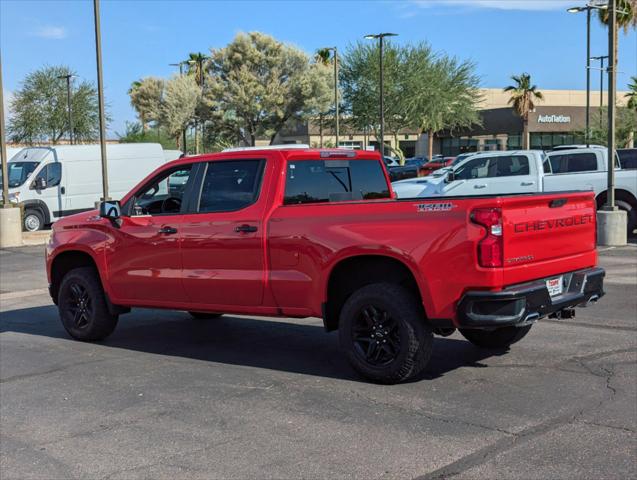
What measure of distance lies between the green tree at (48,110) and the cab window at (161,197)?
50.8 m

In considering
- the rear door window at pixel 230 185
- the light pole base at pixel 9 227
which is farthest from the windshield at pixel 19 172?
the rear door window at pixel 230 185

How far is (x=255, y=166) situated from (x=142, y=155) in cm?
1949

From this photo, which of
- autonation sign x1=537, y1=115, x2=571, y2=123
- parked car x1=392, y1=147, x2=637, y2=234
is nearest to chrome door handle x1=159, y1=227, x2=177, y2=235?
parked car x1=392, y1=147, x2=637, y2=234

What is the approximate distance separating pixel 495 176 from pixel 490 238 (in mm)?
13106

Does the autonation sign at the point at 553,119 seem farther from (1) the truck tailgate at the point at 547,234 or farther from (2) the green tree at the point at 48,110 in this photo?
(1) the truck tailgate at the point at 547,234

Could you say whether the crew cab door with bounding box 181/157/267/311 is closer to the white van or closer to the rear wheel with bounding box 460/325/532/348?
the rear wheel with bounding box 460/325/532/348

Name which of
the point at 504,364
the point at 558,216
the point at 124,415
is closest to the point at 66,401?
the point at 124,415

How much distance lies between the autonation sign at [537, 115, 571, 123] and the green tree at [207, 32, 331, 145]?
55.4 ft

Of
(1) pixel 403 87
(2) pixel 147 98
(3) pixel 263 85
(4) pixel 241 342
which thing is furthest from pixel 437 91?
(4) pixel 241 342

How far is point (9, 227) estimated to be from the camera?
781 inches

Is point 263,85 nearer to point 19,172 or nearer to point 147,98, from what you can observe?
point 147,98

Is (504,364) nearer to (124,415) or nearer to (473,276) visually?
(473,276)

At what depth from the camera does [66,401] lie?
20.5ft

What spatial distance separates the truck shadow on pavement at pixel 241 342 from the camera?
7.20 m
